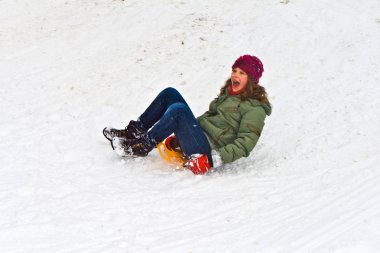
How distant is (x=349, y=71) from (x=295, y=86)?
0.87 m

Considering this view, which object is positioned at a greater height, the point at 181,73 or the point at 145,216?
the point at 181,73

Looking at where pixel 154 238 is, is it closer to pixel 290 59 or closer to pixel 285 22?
pixel 290 59

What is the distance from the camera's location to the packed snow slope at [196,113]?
3564 millimetres

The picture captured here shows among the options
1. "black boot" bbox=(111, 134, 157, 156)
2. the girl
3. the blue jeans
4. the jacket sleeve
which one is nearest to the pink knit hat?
the girl

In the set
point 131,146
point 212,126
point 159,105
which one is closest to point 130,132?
point 131,146

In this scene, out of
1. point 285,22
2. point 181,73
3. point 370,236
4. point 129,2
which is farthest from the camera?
point 129,2

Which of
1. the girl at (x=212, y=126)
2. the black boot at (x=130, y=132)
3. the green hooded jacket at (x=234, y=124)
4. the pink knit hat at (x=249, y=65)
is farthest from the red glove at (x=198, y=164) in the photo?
the pink knit hat at (x=249, y=65)

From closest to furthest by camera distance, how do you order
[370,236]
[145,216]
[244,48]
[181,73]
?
[370,236], [145,216], [181,73], [244,48]

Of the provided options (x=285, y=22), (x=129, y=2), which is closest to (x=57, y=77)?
(x=129, y=2)

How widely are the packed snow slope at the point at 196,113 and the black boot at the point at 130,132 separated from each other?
225 millimetres

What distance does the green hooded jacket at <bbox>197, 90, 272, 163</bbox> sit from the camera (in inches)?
173

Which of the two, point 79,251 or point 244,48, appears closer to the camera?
point 79,251

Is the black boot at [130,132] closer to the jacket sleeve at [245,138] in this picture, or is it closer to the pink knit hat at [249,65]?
the jacket sleeve at [245,138]

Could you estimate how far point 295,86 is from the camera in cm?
664
